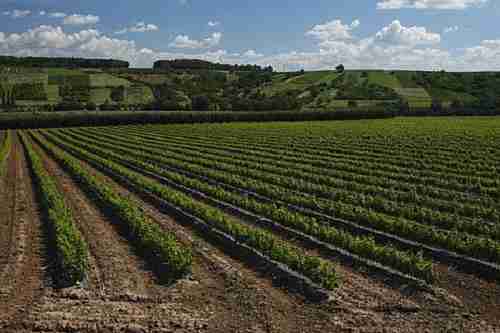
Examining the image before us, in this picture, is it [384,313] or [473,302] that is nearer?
[384,313]

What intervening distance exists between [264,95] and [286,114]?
26215mm

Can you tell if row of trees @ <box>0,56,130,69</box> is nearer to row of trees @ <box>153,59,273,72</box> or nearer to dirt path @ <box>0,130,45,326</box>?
row of trees @ <box>153,59,273,72</box>

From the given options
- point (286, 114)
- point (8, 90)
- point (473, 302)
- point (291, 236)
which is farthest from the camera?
point (8, 90)

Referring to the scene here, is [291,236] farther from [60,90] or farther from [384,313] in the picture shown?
[60,90]

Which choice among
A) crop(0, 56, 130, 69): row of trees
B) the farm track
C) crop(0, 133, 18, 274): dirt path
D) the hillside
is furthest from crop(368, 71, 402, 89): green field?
the farm track

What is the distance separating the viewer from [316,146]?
3591cm

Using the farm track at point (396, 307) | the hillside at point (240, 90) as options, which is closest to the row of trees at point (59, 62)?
the hillside at point (240, 90)

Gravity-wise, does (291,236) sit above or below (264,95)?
below

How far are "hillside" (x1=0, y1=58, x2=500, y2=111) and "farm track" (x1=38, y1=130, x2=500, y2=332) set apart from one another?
7878 centimetres

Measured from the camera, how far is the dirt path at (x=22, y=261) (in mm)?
8555

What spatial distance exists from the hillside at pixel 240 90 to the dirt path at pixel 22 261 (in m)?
68.7

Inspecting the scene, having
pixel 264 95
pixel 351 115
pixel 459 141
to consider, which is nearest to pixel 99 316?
pixel 459 141

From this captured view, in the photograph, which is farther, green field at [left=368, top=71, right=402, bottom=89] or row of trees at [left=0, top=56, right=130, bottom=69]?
row of trees at [left=0, top=56, right=130, bottom=69]

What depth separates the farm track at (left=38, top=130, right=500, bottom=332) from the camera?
7.81m
